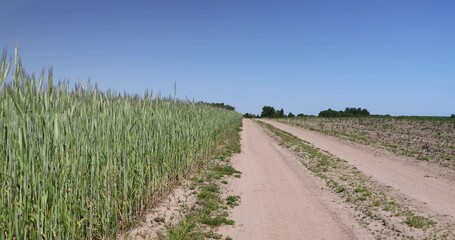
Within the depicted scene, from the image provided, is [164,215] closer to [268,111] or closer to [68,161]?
[68,161]

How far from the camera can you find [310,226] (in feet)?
25.9

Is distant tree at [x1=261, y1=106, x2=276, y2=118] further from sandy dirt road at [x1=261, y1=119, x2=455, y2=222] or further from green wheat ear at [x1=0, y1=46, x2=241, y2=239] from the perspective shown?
green wheat ear at [x1=0, y1=46, x2=241, y2=239]

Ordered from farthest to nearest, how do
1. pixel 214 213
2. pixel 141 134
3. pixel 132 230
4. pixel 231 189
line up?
1. pixel 231 189
2. pixel 214 213
3. pixel 141 134
4. pixel 132 230

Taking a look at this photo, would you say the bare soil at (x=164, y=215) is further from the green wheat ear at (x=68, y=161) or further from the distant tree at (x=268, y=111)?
the distant tree at (x=268, y=111)

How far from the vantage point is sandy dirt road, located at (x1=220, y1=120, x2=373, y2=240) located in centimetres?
750

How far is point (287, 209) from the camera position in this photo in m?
9.15

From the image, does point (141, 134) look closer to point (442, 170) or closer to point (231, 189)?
point (231, 189)

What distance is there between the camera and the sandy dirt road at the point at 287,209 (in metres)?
7.50

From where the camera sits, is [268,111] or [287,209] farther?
[268,111]

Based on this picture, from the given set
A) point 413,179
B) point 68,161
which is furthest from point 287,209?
point 413,179

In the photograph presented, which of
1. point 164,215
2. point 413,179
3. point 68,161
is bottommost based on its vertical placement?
point 164,215

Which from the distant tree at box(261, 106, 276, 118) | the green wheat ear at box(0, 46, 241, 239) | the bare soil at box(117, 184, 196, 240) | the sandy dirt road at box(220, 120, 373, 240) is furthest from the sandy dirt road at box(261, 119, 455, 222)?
the distant tree at box(261, 106, 276, 118)

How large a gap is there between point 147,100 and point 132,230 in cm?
358

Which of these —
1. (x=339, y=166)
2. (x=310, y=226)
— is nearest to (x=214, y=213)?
(x=310, y=226)
